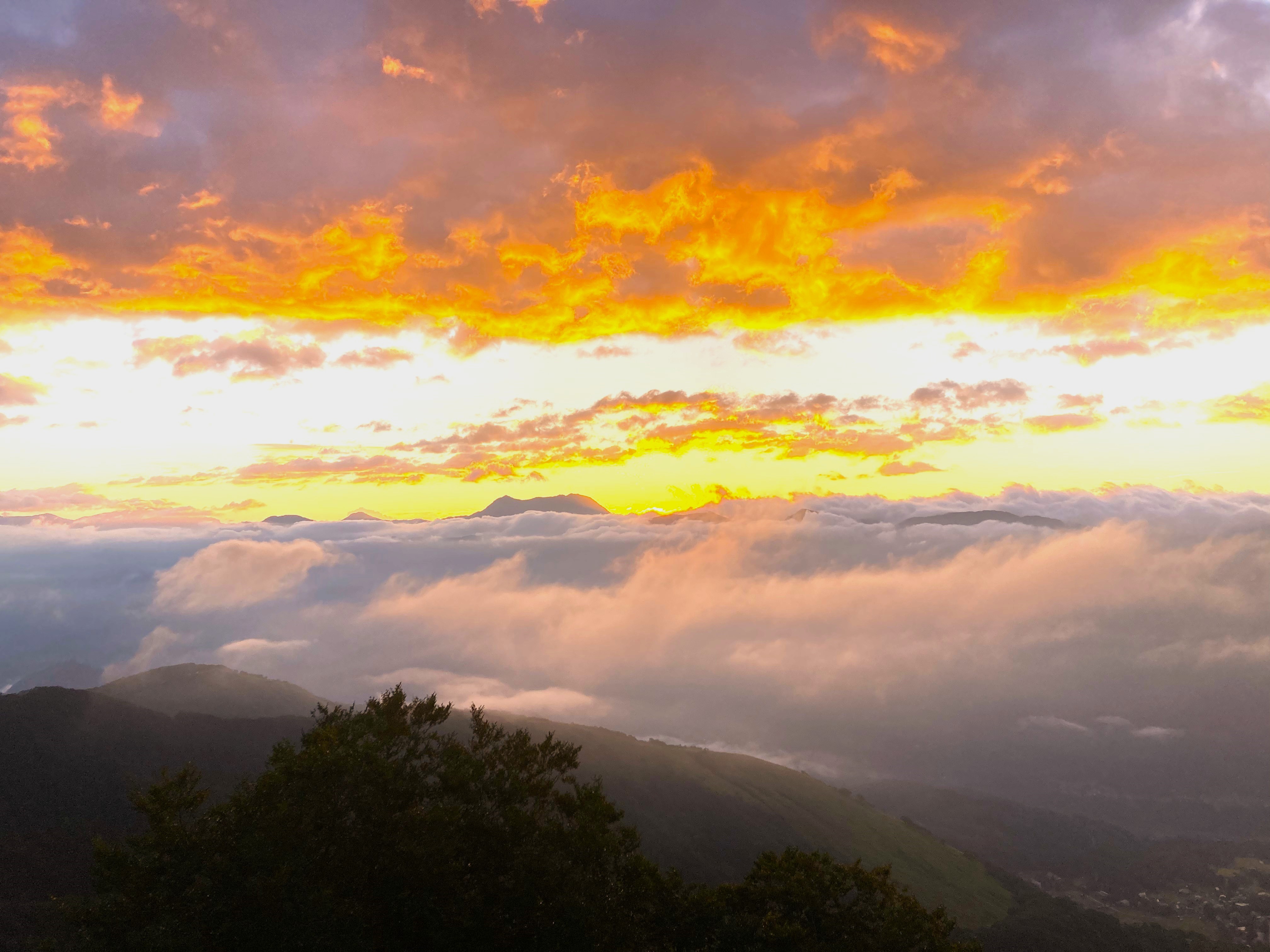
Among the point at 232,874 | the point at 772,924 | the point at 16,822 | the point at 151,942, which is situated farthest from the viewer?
the point at 16,822

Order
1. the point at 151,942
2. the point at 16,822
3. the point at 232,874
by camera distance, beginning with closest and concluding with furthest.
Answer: the point at 151,942
the point at 232,874
the point at 16,822

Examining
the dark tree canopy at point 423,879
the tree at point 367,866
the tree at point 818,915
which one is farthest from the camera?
the tree at point 818,915

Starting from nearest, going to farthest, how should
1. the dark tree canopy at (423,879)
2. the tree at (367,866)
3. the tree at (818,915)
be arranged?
the tree at (367,866) → the dark tree canopy at (423,879) → the tree at (818,915)

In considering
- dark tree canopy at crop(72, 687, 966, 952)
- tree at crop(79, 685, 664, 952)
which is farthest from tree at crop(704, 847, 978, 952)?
tree at crop(79, 685, 664, 952)

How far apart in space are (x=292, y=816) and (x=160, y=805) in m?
6.32

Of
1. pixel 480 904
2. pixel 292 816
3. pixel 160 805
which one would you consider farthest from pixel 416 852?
pixel 160 805

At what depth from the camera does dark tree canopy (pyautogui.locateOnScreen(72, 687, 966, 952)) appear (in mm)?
34688

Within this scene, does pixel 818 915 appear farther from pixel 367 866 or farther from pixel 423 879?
pixel 367 866

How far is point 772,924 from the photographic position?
38031 millimetres

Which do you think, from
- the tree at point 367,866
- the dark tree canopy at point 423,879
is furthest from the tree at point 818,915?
the tree at point 367,866

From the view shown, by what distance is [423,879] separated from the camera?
36.8 m

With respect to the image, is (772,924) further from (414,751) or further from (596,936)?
(414,751)

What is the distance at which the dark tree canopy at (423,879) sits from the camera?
114ft

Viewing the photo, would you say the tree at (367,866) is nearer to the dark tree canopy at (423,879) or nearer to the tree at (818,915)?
the dark tree canopy at (423,879)
